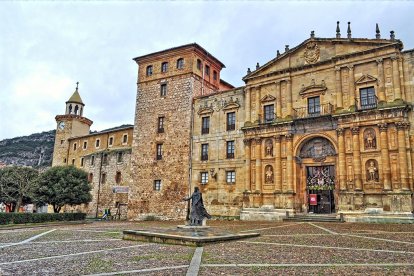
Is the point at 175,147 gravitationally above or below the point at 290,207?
above

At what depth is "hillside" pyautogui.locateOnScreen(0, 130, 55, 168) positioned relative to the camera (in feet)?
344

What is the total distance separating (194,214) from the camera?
15852 mm

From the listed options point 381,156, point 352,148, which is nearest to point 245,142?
point 352,148

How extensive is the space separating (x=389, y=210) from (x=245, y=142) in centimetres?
1171

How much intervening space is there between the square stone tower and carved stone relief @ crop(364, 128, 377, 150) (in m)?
15.3

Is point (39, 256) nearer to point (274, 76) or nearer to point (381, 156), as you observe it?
point (381, 156)

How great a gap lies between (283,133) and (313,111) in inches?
112

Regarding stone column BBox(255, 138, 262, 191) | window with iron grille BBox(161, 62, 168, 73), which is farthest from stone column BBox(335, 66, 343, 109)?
window with iron grille BBox(161, 62, 168, 73)

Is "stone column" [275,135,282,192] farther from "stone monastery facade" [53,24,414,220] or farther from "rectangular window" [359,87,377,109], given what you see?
"rectangular window" [359,87,377,109]

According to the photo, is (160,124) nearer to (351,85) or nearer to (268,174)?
(268,174)

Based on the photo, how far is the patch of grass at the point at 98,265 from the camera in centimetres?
767

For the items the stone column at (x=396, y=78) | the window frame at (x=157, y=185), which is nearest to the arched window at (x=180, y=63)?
the window frame at (x=157, y=185)

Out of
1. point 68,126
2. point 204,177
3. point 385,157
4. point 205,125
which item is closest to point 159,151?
point 205,125

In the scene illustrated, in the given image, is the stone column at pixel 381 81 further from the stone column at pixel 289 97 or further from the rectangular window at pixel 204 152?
the rectangular window at pixel 204 152
